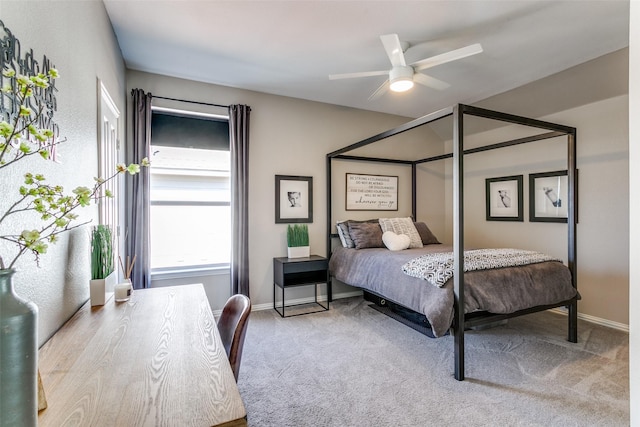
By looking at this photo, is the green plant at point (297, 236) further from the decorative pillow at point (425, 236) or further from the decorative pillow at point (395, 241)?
the decorative pillow at point (425, 236)

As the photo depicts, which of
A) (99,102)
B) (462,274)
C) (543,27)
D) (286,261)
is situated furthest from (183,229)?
(543,27)

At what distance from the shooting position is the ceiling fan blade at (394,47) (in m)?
2.24

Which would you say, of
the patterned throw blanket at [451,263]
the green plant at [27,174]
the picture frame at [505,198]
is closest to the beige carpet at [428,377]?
the patterned throw blanket at [451,263]

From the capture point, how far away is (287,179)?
3.90 metres

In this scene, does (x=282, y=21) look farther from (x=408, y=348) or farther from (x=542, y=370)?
(x=542, y=370)

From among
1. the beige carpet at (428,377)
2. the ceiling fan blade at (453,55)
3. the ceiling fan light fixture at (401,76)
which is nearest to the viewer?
the beige carpet at (428,377)

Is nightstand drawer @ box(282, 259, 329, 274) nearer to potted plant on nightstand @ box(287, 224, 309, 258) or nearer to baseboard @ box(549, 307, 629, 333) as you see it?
potted plant on nightstand @ box(287, 224, 309, 258)

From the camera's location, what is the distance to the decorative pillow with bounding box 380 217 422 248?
3.88m

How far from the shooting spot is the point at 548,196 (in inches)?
144

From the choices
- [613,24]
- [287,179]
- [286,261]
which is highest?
[613,24]

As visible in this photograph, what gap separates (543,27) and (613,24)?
1.66 feet

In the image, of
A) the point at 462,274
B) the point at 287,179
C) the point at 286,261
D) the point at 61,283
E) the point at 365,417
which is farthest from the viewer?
the point at 287,179

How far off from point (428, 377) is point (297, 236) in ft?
6.96

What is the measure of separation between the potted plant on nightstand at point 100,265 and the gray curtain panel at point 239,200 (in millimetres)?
1723
